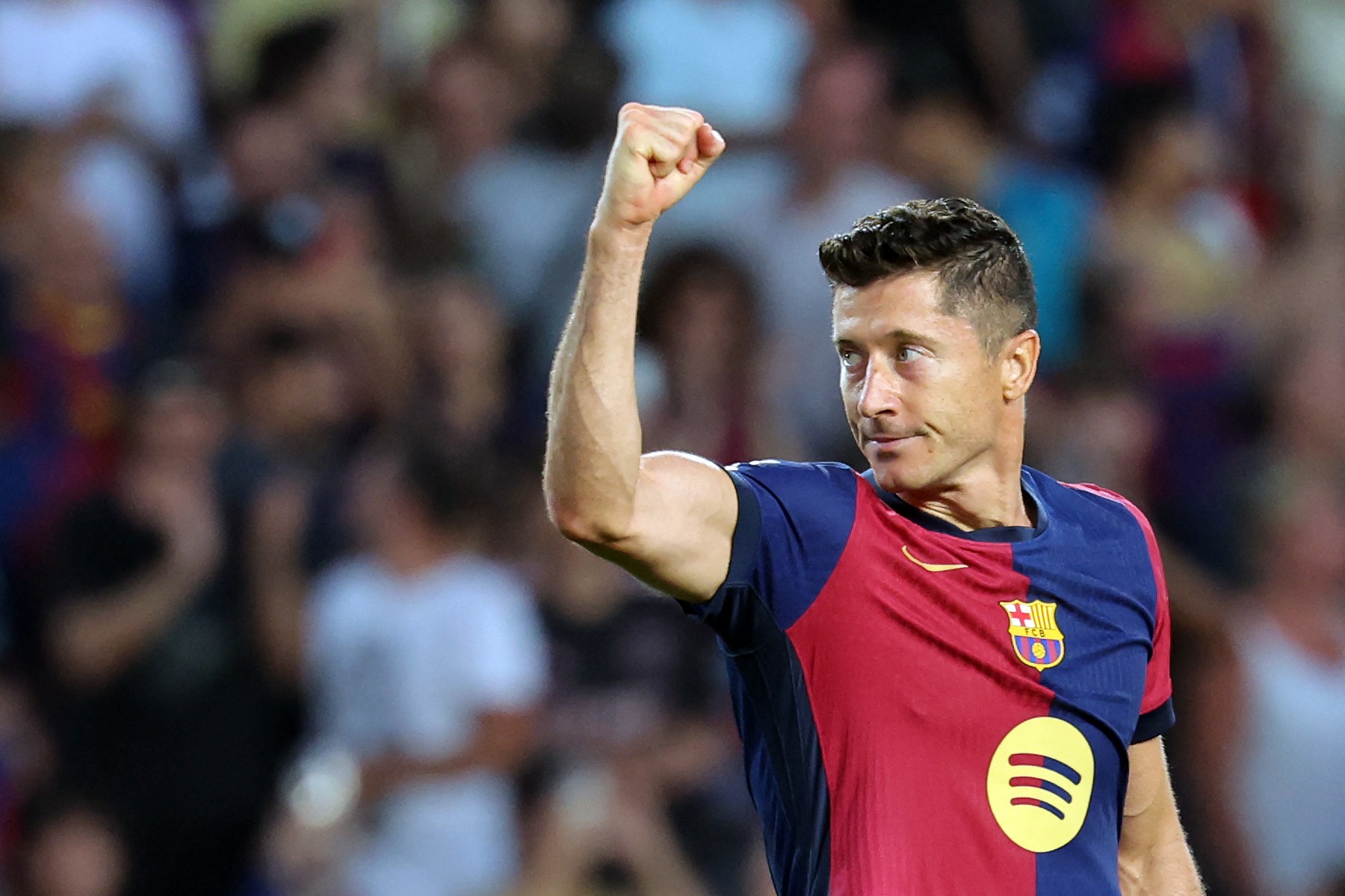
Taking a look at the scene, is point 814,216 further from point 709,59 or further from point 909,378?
point 909,378

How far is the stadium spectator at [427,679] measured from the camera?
20.4 ft

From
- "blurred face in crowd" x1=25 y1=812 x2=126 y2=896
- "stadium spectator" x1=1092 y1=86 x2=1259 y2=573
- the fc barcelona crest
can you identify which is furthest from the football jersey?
"stadium spectator" x1=1092 y1=86 x2=1259 y2=573

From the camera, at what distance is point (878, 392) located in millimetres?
2900

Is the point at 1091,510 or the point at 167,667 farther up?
the point at 1091,510

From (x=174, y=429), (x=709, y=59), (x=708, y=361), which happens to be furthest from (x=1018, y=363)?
(x=709, y=59)

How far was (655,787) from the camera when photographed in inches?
250

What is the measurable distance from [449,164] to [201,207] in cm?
100

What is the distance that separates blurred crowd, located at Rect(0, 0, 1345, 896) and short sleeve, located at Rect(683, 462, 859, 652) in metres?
3.55

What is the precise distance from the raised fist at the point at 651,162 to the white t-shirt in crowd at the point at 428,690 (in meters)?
3.91

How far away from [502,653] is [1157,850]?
3.32 metres

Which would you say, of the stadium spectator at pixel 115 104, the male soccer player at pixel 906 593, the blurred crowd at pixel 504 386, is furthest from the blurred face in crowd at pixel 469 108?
the male soccer player at pixel 906 593

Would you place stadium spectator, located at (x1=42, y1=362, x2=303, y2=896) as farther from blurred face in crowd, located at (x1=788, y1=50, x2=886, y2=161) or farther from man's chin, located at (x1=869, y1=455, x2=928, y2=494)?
man's chin, located at (x1=869, y1=455, x2=928, y2=494)

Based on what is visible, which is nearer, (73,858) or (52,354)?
(73,858)

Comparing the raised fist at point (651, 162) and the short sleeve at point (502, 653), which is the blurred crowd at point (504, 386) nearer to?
the short sleeve at point (502, 653)
